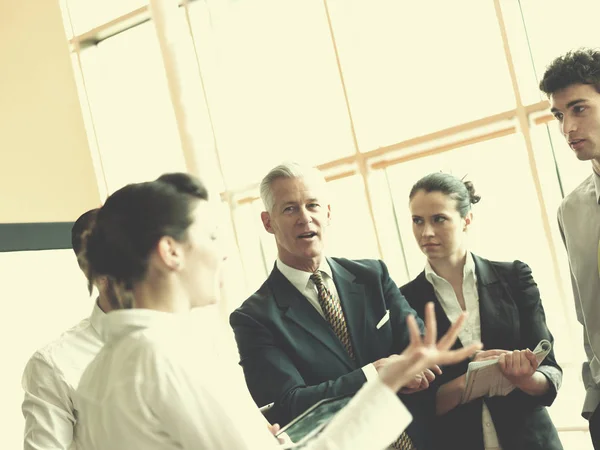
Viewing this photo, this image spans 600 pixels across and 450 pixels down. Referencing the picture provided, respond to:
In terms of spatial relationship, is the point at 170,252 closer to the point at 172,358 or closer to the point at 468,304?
the point at 172,358

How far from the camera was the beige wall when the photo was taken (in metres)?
4.66

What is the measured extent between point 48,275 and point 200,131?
5.38 ft

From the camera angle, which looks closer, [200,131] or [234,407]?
[234,407]

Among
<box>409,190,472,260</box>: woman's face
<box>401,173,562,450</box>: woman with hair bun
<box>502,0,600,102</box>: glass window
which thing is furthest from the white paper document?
<box>502,0,600,102</box>: glass window

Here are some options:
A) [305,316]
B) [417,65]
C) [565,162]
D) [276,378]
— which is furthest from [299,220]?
[417,65]

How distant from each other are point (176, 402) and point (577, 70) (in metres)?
2.04

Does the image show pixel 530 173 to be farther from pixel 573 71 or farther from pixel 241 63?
pixel 241 63

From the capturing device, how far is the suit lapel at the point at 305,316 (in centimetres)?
253

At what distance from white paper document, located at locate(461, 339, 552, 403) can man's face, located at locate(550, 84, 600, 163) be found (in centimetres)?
70

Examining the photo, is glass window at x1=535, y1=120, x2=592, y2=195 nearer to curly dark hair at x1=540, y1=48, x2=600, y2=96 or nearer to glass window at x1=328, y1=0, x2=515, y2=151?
glass window at x1=328, y1=0, x2=515, y2=151

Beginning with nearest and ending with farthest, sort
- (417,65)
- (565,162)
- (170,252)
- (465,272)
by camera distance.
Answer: (170,252) < (465,272) < (565,162) < (417,65)

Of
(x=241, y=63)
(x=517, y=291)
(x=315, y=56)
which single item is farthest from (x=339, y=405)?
(x=241, y=63)

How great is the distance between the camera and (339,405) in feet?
6.07

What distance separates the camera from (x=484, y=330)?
279 centimetres
